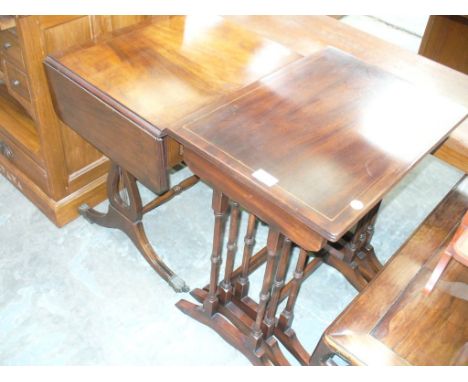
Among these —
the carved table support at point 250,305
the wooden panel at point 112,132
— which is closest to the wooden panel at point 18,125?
the wooden panel at point 112,132

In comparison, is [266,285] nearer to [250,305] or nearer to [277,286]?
[277,286]

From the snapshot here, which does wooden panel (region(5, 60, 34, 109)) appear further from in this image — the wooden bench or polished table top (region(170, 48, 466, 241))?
the wooden bench

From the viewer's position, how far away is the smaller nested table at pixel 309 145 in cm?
108

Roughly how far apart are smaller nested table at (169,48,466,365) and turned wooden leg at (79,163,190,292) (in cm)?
36

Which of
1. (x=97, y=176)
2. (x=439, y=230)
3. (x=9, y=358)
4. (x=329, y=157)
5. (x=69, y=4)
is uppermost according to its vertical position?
(x=69, y=4)

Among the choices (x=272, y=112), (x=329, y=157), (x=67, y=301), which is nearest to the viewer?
(x=329, y=157)

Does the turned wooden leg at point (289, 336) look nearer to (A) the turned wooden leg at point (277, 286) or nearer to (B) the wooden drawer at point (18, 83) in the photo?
(A) the turned wooden leg at point (277, 286)

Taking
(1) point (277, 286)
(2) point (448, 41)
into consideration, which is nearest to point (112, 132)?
(1) point (277, 286)

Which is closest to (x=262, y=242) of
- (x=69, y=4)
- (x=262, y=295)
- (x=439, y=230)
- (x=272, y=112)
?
(x=262, y=295)

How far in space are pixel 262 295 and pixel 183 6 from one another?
102cm

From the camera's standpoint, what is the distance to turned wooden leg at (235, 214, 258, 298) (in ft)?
4.82

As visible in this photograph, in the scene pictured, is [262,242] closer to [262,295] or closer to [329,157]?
[262,295]

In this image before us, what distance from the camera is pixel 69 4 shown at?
1572 millimetres

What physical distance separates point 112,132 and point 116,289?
2.41 ft
